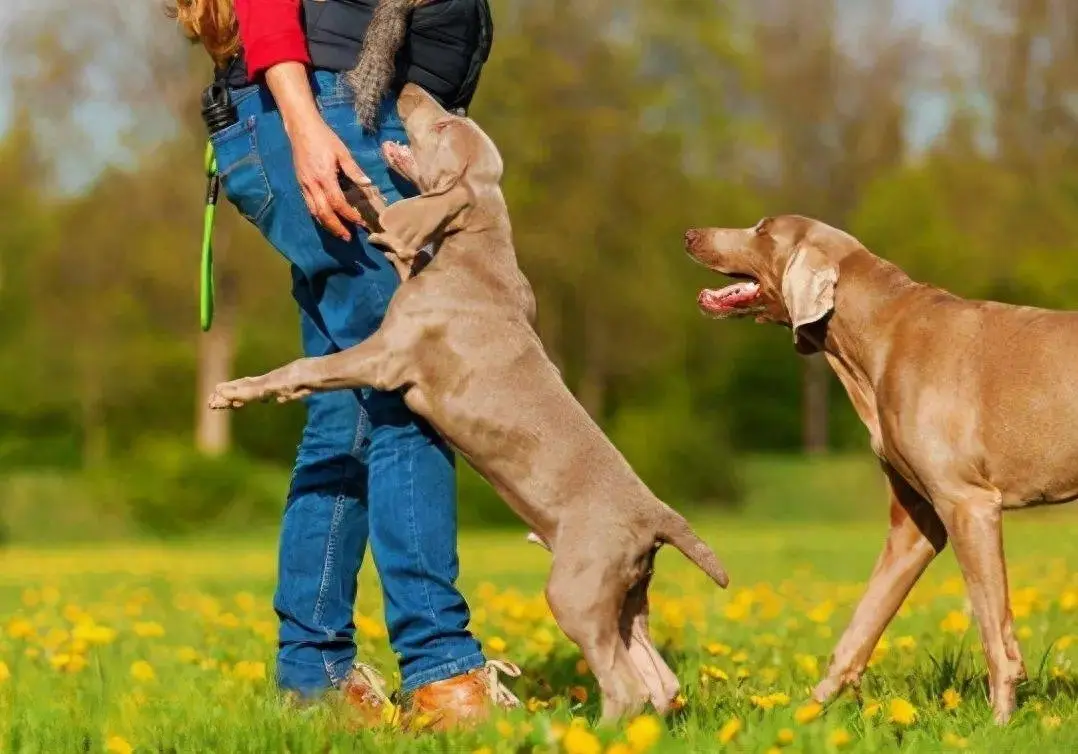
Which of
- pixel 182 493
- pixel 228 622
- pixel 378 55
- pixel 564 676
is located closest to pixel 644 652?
pixel 564 676

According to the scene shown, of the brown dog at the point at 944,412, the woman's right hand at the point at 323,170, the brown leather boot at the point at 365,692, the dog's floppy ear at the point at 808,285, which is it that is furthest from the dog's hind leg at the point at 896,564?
the woman's right hand at the point at 323,170

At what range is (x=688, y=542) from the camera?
382 cm

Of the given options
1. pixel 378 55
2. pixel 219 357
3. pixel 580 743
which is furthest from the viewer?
pixel 219 357

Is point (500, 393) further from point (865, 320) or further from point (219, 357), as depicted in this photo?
point (219, 357)

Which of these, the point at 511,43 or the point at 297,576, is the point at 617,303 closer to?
the point at 511,43

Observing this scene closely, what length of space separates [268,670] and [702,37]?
1181 inches

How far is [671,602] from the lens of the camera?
26.7 ft

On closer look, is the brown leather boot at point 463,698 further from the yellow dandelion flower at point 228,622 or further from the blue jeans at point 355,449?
the yellow dandelion flower at point 228,622

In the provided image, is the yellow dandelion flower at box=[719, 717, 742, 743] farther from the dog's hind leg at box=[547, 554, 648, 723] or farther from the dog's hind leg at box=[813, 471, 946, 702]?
the dog's hind leg at box=[813, 471, 946, 702]

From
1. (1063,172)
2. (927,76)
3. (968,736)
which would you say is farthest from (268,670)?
(927,76)

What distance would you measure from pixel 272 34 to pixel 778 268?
5.99 feet

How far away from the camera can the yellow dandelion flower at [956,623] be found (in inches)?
235

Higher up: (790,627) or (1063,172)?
(790,627)

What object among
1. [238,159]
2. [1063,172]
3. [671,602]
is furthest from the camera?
A: [1063,172]
